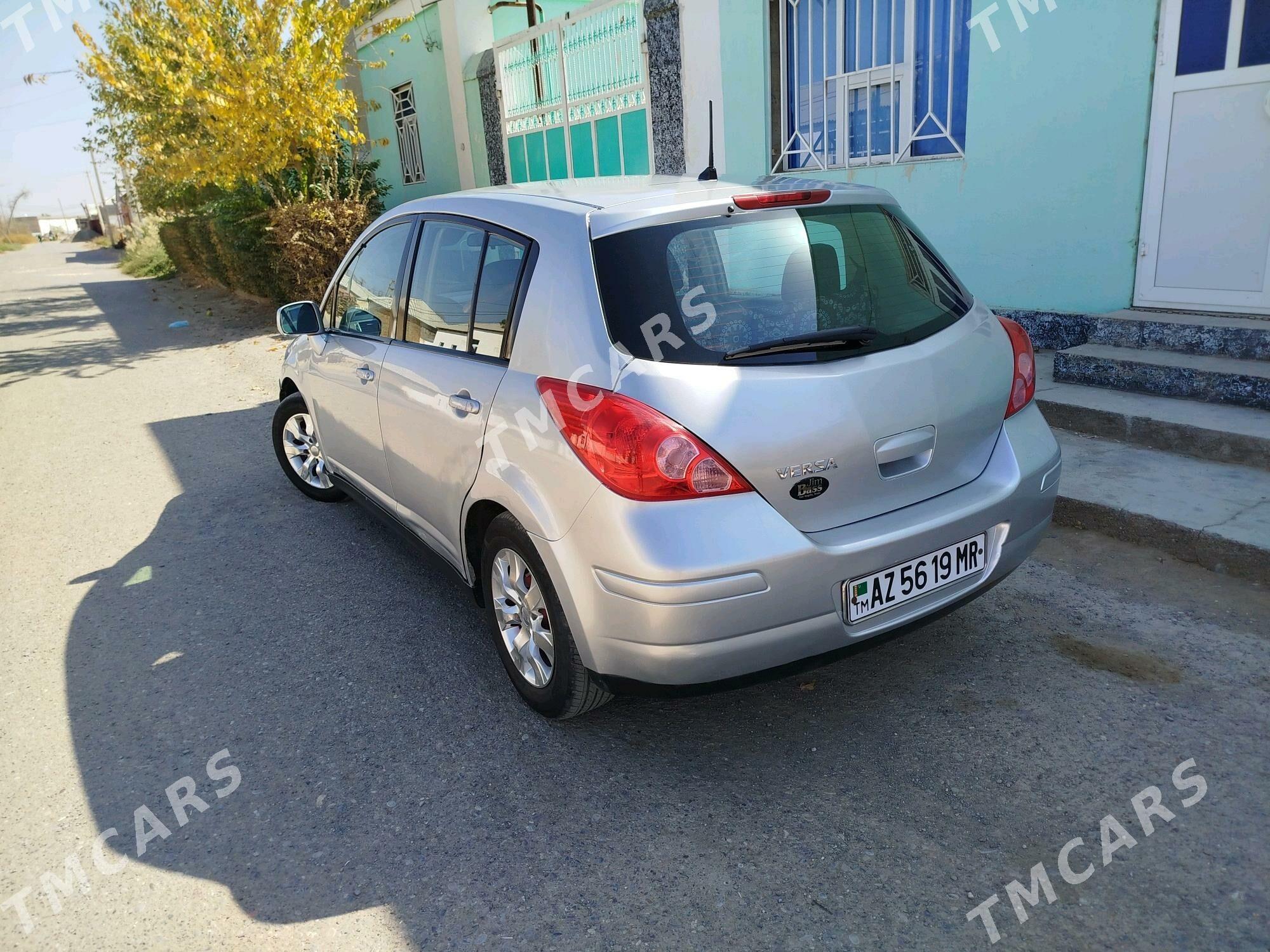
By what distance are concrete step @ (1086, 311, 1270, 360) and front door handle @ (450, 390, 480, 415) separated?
4490 millimetres

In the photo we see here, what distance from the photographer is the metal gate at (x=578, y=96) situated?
34.8 feet

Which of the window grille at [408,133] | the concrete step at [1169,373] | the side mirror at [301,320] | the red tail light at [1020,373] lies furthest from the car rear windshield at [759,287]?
the window grille at [408,133]

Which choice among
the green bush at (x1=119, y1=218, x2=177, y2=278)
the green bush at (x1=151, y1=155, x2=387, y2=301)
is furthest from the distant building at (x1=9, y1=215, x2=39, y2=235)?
the green bush at (x1=151, y1=155, x2=387, y2=301)

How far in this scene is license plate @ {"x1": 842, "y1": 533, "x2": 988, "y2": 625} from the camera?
8.79ft

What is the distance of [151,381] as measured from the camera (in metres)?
10.1

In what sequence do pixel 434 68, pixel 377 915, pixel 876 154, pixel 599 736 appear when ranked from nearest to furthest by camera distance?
1. pixel 377 915
2. pixel 599 736
3. pixel 876 154
4. pixel 434 68

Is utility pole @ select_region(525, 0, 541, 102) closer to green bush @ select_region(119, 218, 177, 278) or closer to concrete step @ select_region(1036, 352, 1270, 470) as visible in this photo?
concrete step @ select_region(1036, 352, 1270, 470)

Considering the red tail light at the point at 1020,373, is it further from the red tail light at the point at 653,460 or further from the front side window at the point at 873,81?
the front side window at the point at 873,81

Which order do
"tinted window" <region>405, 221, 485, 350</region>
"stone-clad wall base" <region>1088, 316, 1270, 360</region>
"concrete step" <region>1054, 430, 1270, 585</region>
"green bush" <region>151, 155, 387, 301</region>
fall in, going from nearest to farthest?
"tinted window" <region>405, 221, 485, 350</region>, "concrete step" <region>1054, 430, 1270, 585</region>, "stone-clad wall base" <region>1088, 316, 1270, 360</region>, "green bush" <region>151, 155, 387, 301</region>

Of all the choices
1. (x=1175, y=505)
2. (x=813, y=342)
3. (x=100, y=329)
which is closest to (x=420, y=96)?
(x=100, y=329)

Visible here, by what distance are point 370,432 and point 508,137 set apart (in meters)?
10.7

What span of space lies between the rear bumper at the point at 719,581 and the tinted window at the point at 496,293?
798 millimetres

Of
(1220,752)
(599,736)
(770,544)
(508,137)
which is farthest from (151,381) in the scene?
(1220,752)

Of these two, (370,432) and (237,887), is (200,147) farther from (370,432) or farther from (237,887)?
(237,887)
